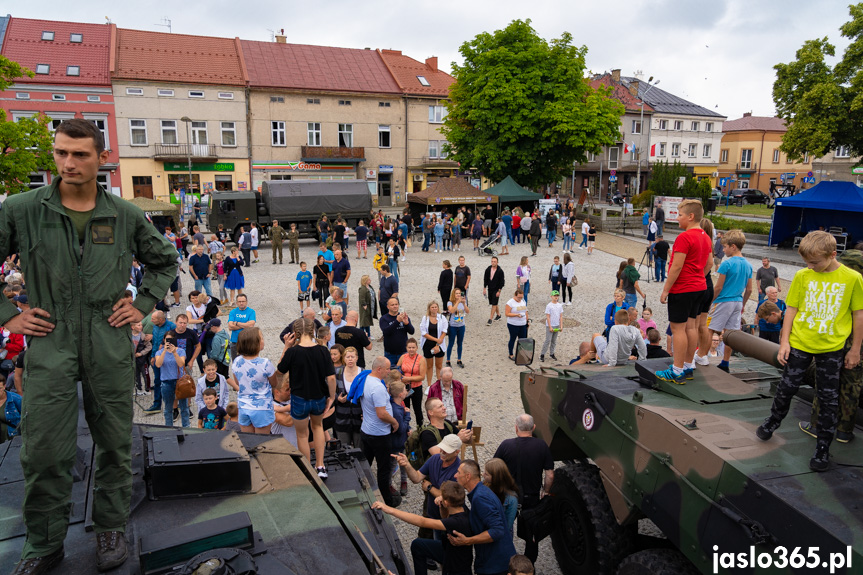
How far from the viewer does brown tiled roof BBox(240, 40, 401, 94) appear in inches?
1625

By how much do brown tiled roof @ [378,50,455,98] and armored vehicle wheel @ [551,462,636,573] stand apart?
4157 cm

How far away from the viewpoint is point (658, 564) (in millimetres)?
4371

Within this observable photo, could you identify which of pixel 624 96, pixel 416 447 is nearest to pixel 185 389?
pixel 416 447

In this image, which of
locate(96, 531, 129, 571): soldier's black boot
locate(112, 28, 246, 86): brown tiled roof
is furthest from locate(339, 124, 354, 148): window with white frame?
locate(96, 531, 129, 571): soldier's black boot

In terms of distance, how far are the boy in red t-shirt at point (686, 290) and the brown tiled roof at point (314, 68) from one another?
39413 millimetres

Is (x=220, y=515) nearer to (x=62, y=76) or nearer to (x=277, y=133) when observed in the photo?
(x=62, y=76)

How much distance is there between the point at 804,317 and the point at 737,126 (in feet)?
232

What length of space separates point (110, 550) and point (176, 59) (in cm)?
4222

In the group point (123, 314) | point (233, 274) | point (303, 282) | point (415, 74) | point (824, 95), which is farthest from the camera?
point (415, 74)

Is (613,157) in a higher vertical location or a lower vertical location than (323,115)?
lower

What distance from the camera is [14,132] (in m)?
20.2

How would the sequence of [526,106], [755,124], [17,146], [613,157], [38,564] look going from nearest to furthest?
1. [38,564]
2. [17,146]
3. [526,106]
4. [613,157]
5. [755,124]

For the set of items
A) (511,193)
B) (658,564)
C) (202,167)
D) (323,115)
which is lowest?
(658,564)

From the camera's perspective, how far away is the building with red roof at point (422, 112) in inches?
1764
